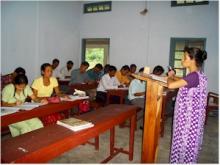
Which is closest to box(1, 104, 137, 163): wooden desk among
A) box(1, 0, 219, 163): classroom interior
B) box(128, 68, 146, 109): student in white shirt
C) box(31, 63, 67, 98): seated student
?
box(31, 63, 67, 98): seated student

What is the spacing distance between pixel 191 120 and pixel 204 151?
5.34 feet

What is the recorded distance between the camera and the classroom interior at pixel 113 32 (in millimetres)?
6723

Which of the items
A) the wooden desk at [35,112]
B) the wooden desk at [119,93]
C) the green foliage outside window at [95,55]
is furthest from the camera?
the green foliage outside window at [95,55]

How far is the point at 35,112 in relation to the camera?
3.04 m

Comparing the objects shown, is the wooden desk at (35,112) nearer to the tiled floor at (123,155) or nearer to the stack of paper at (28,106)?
the stack of paper at (28,106)

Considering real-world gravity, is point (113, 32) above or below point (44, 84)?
above

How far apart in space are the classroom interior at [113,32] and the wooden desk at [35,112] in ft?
9.37

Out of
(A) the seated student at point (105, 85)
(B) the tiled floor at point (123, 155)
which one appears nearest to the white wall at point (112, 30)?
(A) the seated student at point (105, 85)

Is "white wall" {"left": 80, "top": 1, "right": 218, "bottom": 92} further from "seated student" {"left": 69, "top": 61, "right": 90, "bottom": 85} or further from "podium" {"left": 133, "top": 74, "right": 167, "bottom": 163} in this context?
"podium" {"left": 133, "top": 74, "right": 167, "bottom": 163}

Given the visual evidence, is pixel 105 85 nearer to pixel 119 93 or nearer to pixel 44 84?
pixel 119 93

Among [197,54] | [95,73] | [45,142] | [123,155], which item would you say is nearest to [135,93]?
[123,155]

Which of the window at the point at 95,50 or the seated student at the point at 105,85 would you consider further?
the window at the point at 95,50

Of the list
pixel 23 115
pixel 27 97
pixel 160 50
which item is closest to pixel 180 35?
pixel 160 50

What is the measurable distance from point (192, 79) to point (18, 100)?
87.6 inches
